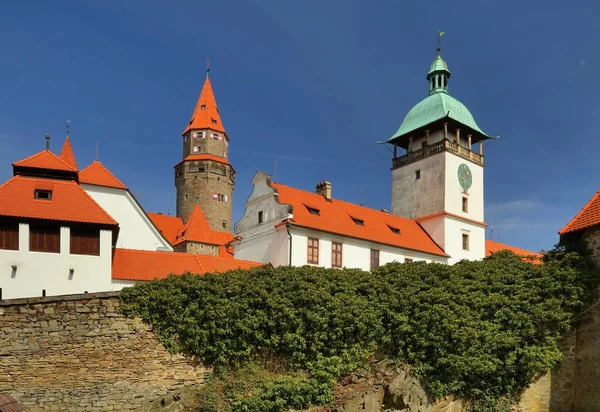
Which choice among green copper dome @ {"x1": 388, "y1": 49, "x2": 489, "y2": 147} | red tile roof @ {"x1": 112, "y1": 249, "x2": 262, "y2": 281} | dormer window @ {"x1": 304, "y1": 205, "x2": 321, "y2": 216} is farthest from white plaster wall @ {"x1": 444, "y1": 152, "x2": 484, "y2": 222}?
red tile roof @ {"x1": 112, "y1": 249, "x2": 262, "y2": 281}

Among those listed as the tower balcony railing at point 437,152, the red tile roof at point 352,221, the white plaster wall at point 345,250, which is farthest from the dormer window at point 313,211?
the tower balcony railing at point 437,152

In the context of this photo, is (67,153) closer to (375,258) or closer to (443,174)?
(375,258)

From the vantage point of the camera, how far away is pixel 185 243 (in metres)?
45.2

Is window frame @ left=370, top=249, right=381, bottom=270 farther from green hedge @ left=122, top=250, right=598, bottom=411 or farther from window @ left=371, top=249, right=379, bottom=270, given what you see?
green hedge @ left=122, top=250, right=598, bottom=411

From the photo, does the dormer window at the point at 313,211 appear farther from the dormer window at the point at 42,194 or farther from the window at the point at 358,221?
the dormer window at the point at 42,194

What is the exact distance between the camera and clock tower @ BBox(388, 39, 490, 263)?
132ft

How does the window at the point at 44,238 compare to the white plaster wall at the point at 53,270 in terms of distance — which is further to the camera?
the window at the point at 44,238

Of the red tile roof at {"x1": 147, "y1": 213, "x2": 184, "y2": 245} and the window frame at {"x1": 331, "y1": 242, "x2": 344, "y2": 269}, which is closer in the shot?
the window frame at {"x1": 331, "y1": 242, "x2": 344, "y2": 269}

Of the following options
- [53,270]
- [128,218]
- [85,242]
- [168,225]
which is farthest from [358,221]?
[168,225]

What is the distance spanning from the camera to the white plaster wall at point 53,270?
68.4 ft

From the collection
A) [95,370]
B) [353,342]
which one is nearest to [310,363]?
[353,342]

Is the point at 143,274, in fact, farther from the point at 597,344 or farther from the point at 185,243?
the point at 185,243

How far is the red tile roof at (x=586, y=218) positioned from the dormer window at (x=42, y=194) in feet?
62.1

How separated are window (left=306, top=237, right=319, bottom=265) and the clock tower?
1156 centimetres
